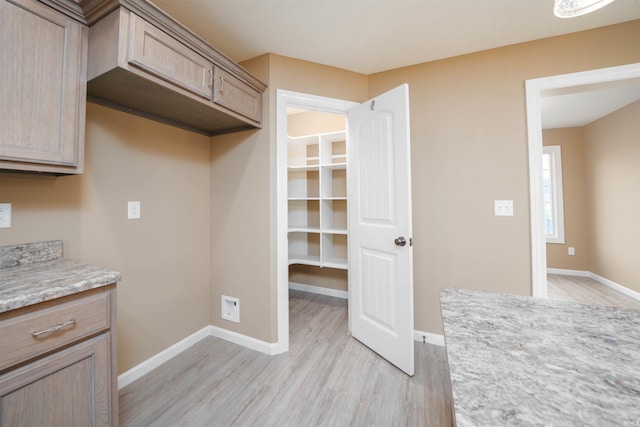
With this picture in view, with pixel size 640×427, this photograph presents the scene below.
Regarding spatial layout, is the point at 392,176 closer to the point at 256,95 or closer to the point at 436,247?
the point at 436,247

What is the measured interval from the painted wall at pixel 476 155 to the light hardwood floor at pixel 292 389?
62cm

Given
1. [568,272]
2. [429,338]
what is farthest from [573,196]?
[429,338]

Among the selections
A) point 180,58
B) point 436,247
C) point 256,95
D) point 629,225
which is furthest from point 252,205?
point 629,225

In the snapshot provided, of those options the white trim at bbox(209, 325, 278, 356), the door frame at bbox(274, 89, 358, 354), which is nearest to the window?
the door frame at bbox(274, 89, 358, 354)

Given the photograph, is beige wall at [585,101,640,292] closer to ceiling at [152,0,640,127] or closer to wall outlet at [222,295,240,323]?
ceiling at [152,0,640,127]

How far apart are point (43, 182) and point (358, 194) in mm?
1997

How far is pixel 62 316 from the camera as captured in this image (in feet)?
3.10

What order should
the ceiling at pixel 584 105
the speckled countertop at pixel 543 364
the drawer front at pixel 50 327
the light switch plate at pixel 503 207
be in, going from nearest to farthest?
the speckled countertop at pixel 543 364
the drawer front at pixel 50 327
the light switch plate at pixel 503 207
the ceiling at pixel 584 105

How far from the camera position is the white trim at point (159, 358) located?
1.65 m

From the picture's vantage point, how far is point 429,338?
2.15m

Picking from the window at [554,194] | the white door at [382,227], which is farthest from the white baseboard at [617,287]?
the white door at [382,227]

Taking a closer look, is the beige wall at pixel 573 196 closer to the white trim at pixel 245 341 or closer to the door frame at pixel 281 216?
the door frame at pixel 281 216

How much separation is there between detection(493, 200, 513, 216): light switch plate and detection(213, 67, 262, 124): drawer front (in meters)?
1.99

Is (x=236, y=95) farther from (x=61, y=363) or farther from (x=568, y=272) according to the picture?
(x=568, y=272)
